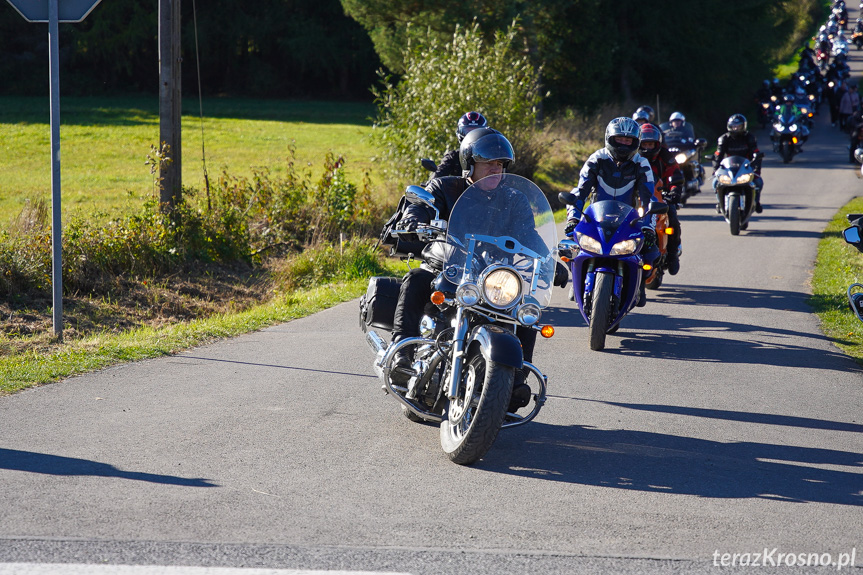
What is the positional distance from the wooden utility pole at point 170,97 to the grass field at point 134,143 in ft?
2.90

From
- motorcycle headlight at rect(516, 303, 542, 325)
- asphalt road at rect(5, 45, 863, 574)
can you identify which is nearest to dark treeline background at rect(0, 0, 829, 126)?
asphalt road at rect(5, 45, 863, 574)

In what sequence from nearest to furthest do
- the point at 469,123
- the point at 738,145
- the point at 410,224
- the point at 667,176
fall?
the point at 410,224 → the point at 469,123 → the point at 667,176 → the point at 738,145

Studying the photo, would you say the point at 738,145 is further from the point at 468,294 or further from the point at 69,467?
the point at 69,467

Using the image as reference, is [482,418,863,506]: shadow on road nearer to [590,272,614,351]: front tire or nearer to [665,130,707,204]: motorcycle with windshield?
Result: [590,272,614,351]: front tire

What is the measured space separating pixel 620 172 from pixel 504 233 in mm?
3948

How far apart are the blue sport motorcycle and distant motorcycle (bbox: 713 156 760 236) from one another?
7497 millimetres

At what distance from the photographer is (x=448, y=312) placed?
554 cm

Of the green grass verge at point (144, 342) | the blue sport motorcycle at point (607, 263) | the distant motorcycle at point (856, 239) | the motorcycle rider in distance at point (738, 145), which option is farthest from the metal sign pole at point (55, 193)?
the motorcycle rider in distance at point (738, 145)

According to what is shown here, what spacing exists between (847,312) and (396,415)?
5887 mm

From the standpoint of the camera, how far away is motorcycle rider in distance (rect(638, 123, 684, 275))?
36.0ft

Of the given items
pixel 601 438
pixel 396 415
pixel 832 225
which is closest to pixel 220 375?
pixel 396 415

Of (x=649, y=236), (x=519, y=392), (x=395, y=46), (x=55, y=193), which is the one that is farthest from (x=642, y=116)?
(x=395, y=46)

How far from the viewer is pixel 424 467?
5117 millimetres

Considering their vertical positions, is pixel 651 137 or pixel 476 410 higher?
pixel 651 137
